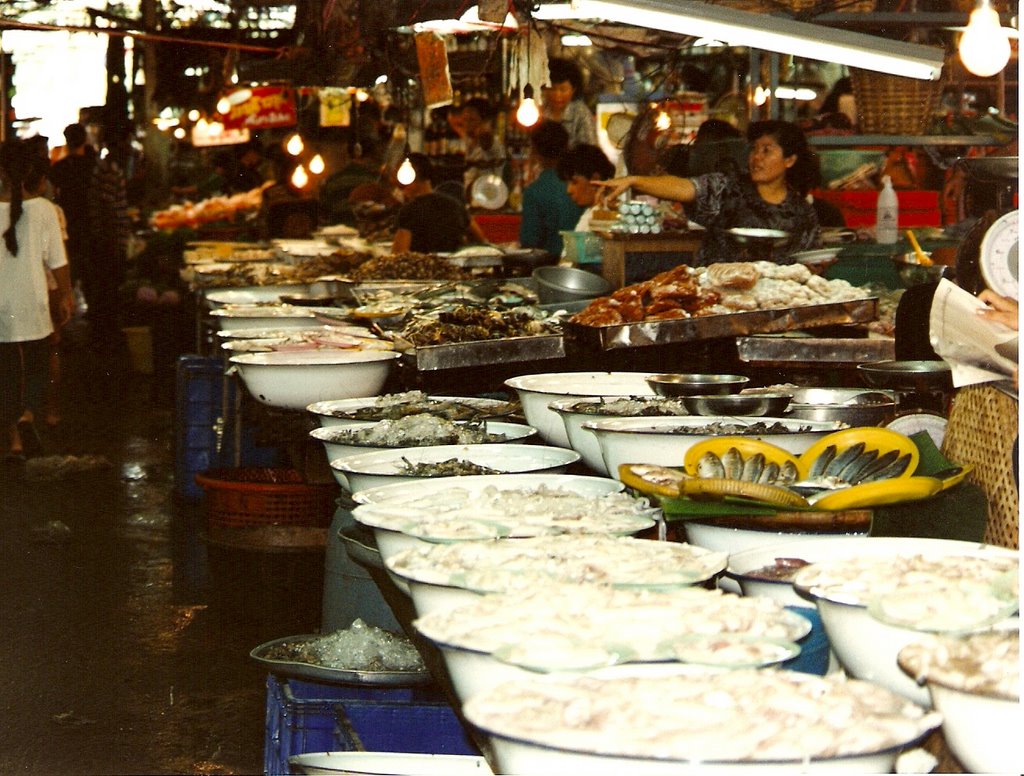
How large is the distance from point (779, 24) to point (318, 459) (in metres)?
2.27

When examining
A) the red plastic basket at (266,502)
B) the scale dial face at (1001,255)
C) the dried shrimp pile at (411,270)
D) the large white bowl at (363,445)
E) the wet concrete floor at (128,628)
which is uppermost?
the scale dial face at (1001,255)

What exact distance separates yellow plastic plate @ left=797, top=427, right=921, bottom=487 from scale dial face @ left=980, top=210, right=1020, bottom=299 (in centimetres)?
40

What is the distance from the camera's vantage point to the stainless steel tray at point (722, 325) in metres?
5.11

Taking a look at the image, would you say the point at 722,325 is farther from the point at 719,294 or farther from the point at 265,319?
the point at 265,319

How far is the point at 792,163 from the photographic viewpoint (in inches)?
293

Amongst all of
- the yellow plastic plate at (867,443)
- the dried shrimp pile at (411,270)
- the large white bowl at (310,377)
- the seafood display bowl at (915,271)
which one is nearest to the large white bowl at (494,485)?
the yellow plastic plate at (867,443)

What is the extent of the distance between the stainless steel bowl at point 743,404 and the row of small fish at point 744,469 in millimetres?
561

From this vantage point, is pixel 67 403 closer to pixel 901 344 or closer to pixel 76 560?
pixel 76 560

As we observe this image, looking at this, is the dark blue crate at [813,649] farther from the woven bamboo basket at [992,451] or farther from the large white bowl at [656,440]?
the large white bowl at [656,440]

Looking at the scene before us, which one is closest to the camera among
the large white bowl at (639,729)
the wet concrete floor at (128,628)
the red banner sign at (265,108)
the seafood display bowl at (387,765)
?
the large white bowl at (639,729)

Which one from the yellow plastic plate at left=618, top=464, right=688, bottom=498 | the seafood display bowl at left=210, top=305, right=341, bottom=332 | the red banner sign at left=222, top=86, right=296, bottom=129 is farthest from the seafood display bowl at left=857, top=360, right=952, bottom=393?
the red banner sign at left=222, top=86, right=296, bottom=129

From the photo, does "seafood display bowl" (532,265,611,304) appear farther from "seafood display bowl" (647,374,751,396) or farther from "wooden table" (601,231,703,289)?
"seafood display bowl" (647,374,751,396)

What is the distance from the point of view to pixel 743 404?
12.7 feet

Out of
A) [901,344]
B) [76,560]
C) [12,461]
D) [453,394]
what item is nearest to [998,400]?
[901,344]
